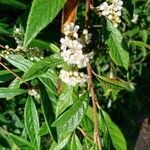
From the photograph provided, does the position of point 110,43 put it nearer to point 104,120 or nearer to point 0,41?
point 104,120

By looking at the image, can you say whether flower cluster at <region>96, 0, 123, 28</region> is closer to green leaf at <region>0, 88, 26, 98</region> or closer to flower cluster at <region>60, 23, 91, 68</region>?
flower cluster at <region>60, 23, 91, 68</region>

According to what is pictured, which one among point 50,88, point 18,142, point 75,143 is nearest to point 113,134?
point 75,143

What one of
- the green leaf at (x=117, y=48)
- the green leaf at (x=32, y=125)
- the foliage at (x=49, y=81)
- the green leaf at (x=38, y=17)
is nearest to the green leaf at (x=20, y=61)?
the foliage at (x=49, y=81)

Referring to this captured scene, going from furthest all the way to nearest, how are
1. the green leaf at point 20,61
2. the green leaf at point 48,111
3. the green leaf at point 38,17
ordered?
the green leaf at point 20,61
the green leaf at point 48,111
the green leaf at point 38,17

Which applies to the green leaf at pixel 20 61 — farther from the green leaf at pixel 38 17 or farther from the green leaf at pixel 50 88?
the green leaf at pixel 38 17

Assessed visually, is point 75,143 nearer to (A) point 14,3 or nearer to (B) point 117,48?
(B) point 117,48

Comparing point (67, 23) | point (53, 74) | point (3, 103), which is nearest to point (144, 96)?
point (3, 103)

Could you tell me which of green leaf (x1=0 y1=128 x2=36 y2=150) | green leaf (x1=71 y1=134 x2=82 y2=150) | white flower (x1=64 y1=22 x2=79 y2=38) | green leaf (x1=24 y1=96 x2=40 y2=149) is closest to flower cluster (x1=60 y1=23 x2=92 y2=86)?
white flower (x1=64 y1=22 x2=79 y2=38)
